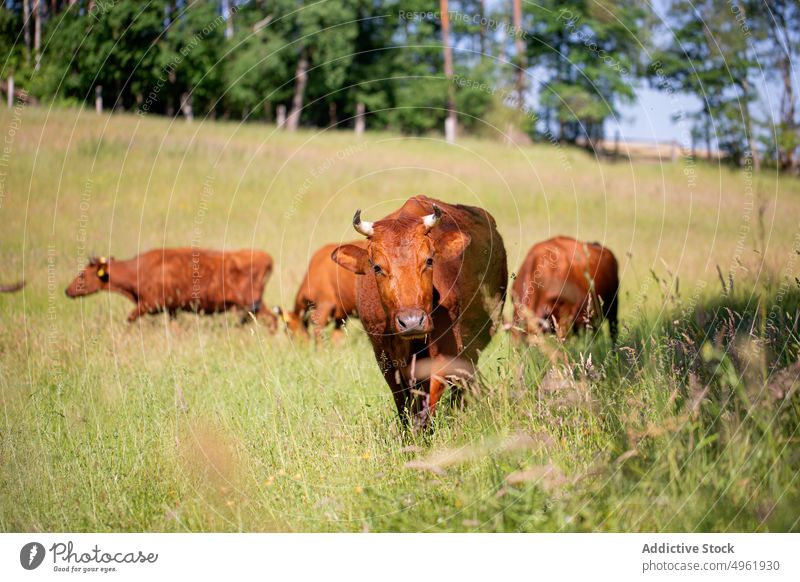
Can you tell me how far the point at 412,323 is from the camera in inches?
194

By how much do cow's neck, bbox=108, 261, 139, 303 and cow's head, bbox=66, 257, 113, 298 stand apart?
9 centimetres

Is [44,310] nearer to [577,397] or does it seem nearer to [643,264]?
[577,397]

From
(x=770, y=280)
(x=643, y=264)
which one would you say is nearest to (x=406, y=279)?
(x=770, y=280)

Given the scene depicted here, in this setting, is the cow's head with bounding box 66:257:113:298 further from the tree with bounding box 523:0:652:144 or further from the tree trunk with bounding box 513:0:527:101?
the tree trunk with bounding box 513:0:527:101

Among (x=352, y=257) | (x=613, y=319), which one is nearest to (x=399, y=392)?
(x=352, y=257)

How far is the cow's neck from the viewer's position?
1185 cm

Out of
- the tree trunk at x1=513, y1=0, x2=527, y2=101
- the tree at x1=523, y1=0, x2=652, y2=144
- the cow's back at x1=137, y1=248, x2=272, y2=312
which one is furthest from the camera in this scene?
the tree trunk at x1=513, y1=0, x2=527, y2=101

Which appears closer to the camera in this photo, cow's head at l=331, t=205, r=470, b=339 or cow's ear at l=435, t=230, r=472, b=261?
cow's head at l=331, t=205, r=470, b=339

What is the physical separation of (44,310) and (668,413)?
28.4 feet

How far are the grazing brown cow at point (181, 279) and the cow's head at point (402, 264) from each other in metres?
6.18

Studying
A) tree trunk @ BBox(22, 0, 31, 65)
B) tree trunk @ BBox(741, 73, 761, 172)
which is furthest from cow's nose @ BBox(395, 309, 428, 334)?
tree trunk @ BBox(741, 73, 761, 172)

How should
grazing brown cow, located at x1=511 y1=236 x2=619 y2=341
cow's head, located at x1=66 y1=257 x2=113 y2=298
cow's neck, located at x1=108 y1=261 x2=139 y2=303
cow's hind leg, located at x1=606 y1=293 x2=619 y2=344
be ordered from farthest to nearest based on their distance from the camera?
cow's neck, located at x1=108 y1=261 x2=139 y2=303, cow's head, located at x1=66 y1=257 x2=113 y2=298, cow's hind leg, located at x1=606 y1=293 x2=619 y2=344, grazing brown cow, located at x1=511 y1=236 x2=619 y2=341

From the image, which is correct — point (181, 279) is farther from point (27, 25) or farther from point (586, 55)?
point (586, 55)

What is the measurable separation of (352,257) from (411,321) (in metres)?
0.93
